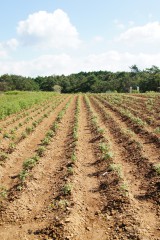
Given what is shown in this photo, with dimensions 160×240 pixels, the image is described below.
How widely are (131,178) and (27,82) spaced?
357 ft

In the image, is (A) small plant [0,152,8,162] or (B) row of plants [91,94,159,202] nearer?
(B) row of plants [91,94,159,202]

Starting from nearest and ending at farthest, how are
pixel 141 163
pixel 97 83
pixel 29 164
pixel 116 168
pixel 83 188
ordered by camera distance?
pixel 83 188, pixel 116 168, pixel 141 163, pixel 29 164, pixel 97 83

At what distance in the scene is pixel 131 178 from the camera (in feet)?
28.7

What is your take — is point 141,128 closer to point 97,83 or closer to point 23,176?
point 23,176

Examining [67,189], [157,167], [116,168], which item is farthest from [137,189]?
[67,189]

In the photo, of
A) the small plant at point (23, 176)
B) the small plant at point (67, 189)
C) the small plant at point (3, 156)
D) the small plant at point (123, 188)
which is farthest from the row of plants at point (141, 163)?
the small plant at point (3, 156)

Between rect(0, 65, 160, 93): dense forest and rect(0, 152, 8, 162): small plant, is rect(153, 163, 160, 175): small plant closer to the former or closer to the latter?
rect(0, 152, 8, 162): small plant

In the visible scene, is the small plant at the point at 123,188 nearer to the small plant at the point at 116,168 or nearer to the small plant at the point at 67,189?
the small plant at the point at 116,168

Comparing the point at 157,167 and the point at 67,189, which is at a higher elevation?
the point at 157,167

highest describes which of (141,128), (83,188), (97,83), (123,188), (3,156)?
(97,83)

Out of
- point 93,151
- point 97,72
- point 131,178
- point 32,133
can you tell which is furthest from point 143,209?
point 97,72

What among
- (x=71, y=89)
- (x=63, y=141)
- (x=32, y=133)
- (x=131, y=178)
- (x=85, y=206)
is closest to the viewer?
(x=85, y=206)

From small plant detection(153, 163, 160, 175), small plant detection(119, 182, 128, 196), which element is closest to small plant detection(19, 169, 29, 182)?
small plant detection(119, 182, 128, 196)

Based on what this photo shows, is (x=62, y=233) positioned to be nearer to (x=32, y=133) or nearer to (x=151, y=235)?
(x=151, y=235)
